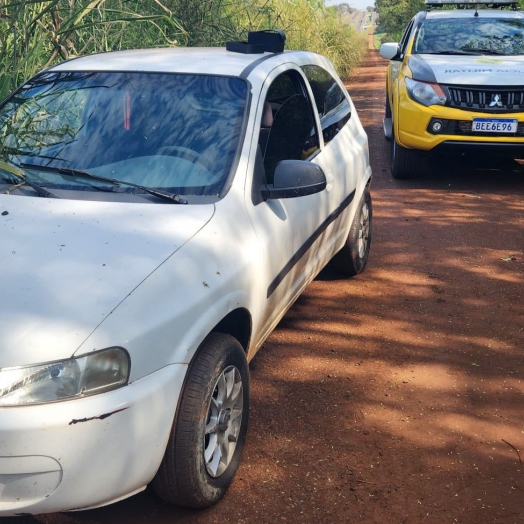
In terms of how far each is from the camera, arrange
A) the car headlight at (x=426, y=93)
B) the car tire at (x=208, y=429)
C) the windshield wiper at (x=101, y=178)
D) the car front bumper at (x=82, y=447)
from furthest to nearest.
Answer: the car headlight at (x=426, y=93)
the windshield wiper at (x=101, y=178)
the car tire at (x=208, y=429)
the car front bumper at (x=82, y=447)

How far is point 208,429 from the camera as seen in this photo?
297 centimetres

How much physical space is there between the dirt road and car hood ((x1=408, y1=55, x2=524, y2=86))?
6.28 feet

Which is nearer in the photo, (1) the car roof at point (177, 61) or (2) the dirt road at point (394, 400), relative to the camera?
(2) the dirt road at point (394, 400)

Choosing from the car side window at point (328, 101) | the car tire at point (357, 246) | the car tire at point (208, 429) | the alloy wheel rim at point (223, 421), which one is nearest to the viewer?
the car tire at point (208, 429)

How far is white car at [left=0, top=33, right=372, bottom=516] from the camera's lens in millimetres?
2455

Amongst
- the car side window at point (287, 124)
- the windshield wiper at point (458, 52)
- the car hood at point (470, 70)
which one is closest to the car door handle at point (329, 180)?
the car side window at point (287, 124)

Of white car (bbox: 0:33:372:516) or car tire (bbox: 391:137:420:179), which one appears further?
car tire (bbox: 391:137:420:179)

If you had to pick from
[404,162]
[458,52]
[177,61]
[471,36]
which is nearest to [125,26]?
[404,162]

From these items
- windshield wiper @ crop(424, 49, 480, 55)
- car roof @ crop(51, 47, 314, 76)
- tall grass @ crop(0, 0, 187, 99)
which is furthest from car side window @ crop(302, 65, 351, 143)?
windshield wiper @ crop(424, 49, 480, 55)

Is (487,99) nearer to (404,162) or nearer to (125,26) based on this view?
(404,162)

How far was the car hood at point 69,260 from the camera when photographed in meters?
2.48

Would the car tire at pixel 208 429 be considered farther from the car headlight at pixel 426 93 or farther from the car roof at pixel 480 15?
the car roof at pixel 480 15

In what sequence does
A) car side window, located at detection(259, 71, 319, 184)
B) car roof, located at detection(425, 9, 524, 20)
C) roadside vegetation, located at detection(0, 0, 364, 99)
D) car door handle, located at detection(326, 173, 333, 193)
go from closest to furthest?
car side window, located at detection(259, 71, 319, 184)
car door handle, located at detection(326, 173, 333, 193)
roadside vegetation, located at detection(0, 0, 364, 99)
car roof, located at detection(425, 9, 524, 20)

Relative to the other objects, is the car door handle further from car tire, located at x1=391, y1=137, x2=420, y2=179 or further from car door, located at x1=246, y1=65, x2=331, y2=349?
car tire, located at x1=391, y1=137, x2=420, y2=179
